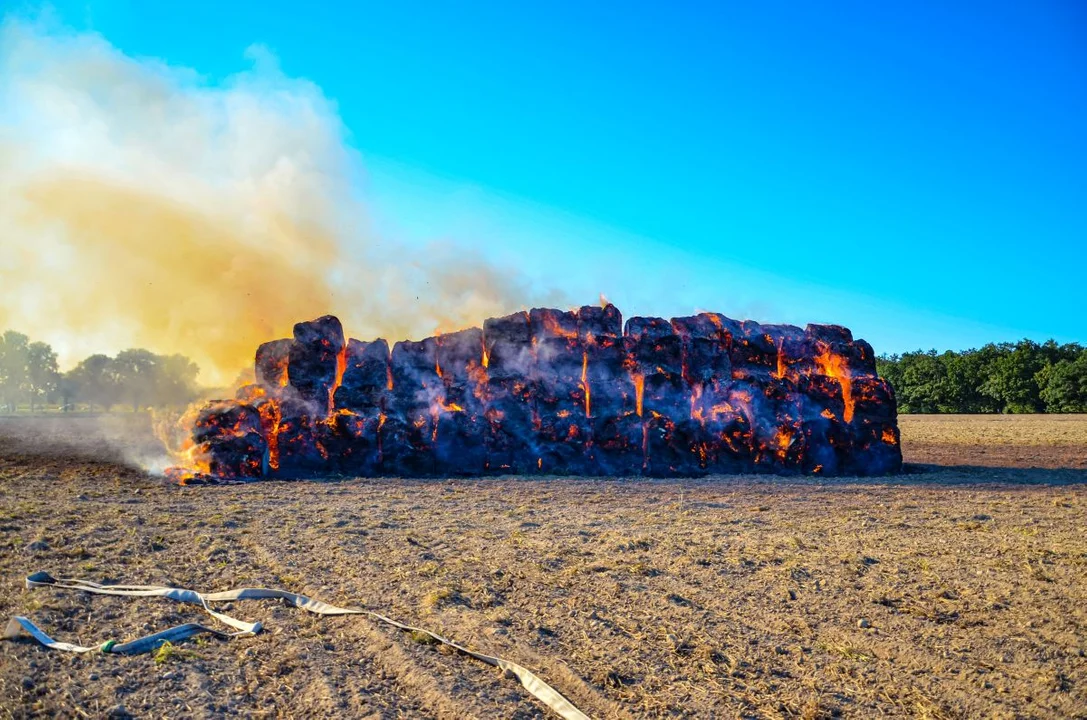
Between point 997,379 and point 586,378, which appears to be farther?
point 997,379

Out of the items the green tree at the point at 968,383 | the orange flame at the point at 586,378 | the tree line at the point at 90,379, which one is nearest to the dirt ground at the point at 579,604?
the orange flame at the point at 586,378

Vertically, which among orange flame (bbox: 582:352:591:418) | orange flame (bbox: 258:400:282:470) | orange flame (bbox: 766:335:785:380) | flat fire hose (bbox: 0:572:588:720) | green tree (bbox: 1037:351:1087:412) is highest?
green tree (bbox: 1037:351:1087:412)

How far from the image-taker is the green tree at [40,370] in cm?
10131

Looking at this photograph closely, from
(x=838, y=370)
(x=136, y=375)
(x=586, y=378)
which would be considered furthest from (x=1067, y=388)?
(x=136, y=375)

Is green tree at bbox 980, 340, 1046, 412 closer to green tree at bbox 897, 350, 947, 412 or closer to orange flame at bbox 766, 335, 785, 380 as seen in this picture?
green tree at bbox 897, 350, 947, 412

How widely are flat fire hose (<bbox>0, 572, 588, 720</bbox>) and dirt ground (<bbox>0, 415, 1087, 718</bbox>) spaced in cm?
14

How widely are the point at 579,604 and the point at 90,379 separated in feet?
326

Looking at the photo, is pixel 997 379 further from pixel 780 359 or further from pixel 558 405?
pixel 558 405

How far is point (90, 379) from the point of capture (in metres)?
88.0

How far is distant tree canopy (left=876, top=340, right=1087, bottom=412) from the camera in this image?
78938 mm

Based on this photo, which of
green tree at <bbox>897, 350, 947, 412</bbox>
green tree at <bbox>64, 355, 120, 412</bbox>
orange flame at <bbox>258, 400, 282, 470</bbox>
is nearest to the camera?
orange flame at <bbox>258, 400, 282, 470</bbox>

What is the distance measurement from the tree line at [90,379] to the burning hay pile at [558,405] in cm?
3437

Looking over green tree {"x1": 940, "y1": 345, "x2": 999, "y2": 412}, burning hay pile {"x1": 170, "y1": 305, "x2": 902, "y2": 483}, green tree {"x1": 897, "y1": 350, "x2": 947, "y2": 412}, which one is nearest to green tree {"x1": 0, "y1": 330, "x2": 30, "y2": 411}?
burning hay pile {"x1": 170, "y1": 305, "x2": 902, "y2": 483}

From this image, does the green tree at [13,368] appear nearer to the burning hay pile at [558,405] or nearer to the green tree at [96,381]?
the green tree at [96,381]
